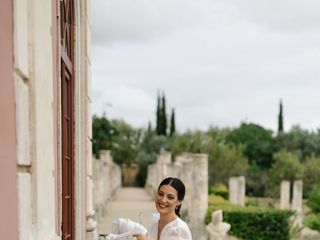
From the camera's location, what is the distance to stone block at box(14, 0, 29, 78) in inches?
82.7

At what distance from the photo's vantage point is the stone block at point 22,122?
2.12m

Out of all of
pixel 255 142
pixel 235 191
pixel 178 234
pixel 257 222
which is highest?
pixel 178 234

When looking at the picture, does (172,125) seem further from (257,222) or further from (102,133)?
(257,222)

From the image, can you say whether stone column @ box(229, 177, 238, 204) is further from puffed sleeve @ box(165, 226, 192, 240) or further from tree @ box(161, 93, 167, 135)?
tree @ box(161, 93, 167, 135)

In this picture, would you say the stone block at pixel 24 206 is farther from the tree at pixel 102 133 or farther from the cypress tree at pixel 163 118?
the cypress tree at pixel 163 118

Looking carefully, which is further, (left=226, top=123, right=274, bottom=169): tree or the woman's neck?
(left=226, top=123, right=274, bottom=169): tree

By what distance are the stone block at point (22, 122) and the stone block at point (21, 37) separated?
53mm

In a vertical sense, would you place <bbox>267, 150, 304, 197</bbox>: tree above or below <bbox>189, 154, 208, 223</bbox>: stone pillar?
below

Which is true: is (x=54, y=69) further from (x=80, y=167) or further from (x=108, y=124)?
(x=108, y=124)

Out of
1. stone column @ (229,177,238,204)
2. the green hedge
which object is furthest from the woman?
stone column @ (229,177,238,204)

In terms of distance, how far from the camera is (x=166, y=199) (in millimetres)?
3150

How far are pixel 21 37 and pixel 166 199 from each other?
1323 mm

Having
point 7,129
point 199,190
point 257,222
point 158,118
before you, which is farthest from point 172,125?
point 7,129

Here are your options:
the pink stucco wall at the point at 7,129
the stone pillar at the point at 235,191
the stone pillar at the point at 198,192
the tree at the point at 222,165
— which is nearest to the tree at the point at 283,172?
the tree at the point at 222,165
